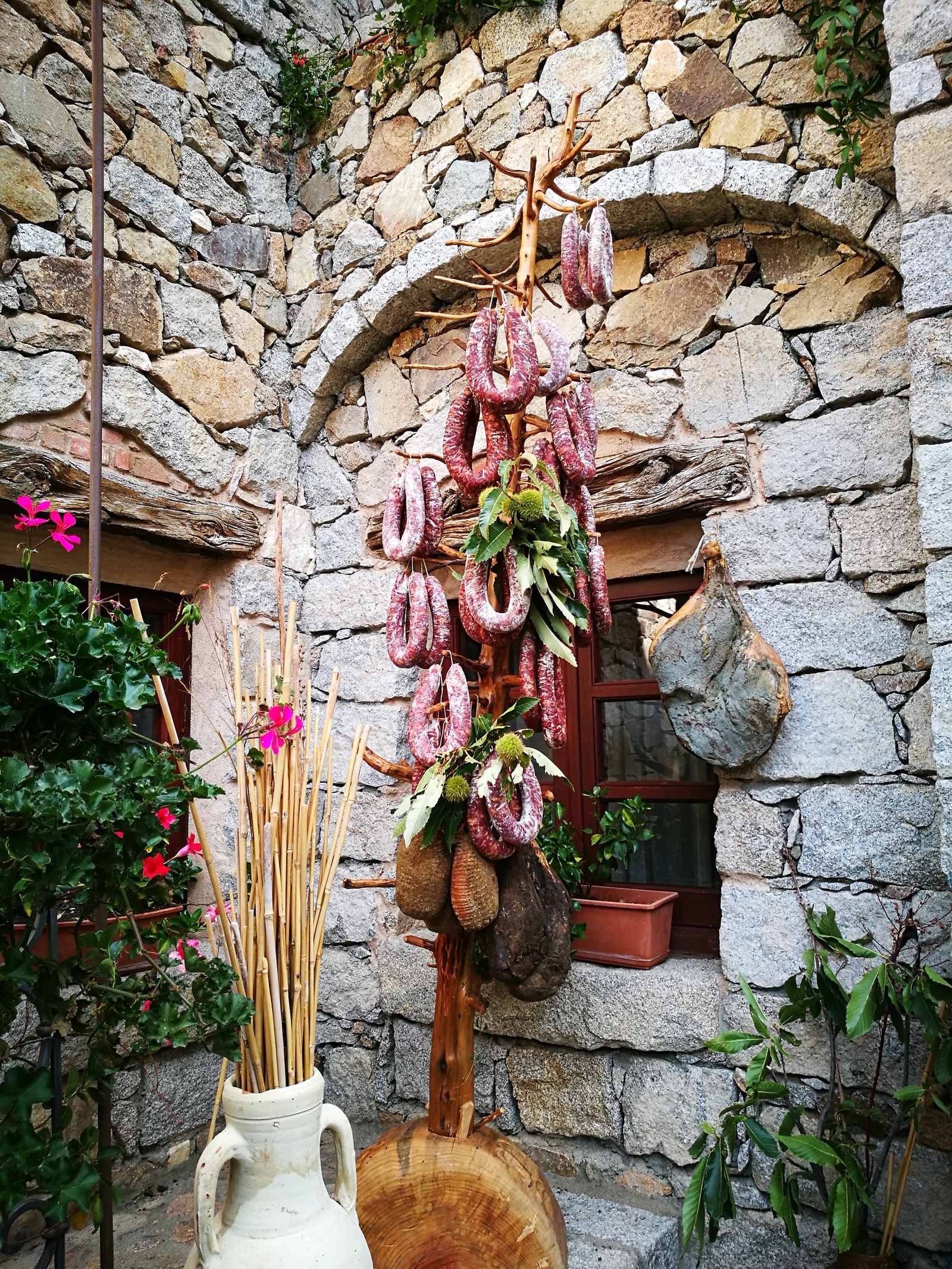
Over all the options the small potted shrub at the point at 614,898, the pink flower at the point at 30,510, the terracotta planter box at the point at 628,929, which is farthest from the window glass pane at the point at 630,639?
the pink flower at the point at 30,510

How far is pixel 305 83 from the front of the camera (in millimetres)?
3143

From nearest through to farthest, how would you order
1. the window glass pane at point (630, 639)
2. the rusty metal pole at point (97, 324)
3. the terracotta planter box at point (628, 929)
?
the rusty metal pole at point (97, 324) → the terracotta planter box at point (628, 929) → the window glass pane at point (630, 639)

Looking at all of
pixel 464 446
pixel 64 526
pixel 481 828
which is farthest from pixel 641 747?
pixel 64 526

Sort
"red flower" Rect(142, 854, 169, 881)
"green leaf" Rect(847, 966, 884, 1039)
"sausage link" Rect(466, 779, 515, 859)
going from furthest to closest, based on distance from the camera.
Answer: "sausage link" Rect(466, 779, 515, 859) → "green leaf" Rect(847, 966, 884, 1039) → "red flower" Rect(142, 854, 169, 881)

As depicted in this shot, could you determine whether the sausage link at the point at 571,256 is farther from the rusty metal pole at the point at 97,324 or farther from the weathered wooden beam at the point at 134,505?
the weathered wooden beam at the point at 134,505

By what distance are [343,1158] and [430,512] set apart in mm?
1256

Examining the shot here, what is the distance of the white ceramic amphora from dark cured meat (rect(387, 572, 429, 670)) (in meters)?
0.92

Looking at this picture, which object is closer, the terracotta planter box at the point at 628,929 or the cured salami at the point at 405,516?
the cured salami at the point at 405,516

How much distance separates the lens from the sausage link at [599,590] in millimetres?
1899

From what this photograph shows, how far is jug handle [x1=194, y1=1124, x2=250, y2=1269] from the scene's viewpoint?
1.15 meters

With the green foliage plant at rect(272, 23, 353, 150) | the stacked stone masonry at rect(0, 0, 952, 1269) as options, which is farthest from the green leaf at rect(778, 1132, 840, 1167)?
the green foliage plant at rect(272, 23, 353, 150)

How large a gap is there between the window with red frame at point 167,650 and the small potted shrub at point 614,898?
1162mm

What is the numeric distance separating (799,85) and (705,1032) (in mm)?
2354

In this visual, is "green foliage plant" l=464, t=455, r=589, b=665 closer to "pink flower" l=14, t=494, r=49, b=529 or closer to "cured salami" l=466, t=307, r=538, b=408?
"cured salami" l=466, t=307, r=538, b=408
